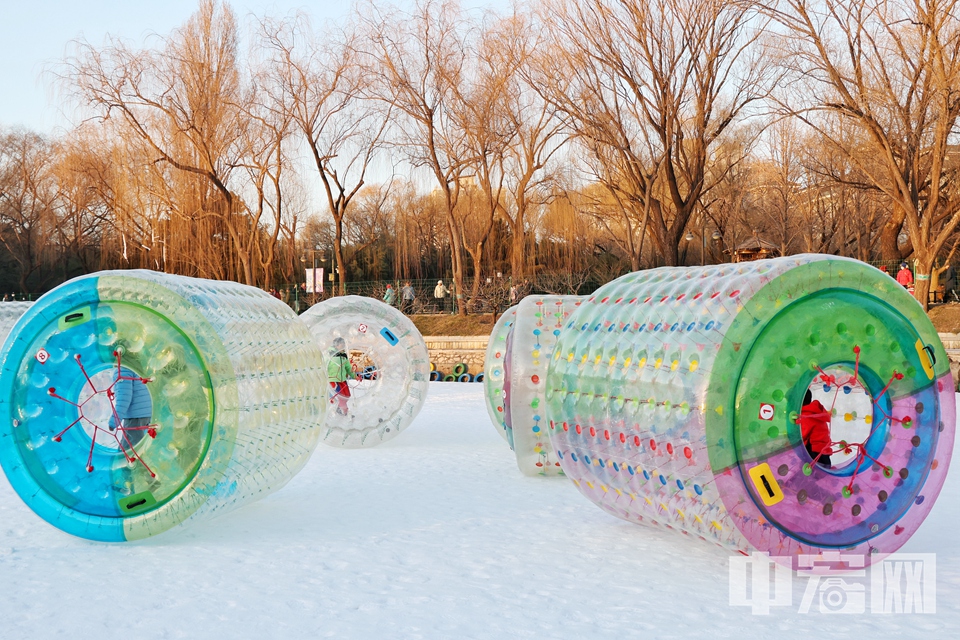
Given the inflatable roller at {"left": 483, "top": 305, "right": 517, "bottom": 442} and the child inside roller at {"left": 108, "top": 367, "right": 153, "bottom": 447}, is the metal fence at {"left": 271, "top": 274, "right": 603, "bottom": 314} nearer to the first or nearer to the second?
the inflatable roller at {"left": 483, "top": 305, "right": 517, "bottom": 442}

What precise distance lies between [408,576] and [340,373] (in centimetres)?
423

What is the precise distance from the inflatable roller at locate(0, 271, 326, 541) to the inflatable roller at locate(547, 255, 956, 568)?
6.82 ft

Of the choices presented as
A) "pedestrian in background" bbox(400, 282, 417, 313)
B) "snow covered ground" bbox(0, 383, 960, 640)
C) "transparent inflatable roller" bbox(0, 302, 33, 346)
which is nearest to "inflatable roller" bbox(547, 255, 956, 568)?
"snow covered ground" bbox(0, 383, 960, 640)

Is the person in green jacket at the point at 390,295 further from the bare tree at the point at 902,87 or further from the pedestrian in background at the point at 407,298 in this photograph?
the bare tree at the point at 902,87

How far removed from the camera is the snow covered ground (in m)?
3.41

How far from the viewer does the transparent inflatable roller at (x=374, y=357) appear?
26.7 ft

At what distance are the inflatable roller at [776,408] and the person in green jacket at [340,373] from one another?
13.5ft

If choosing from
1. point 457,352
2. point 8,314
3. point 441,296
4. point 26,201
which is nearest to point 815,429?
point 8,314

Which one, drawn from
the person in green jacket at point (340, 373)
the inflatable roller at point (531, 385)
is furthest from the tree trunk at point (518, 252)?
the inflatable roller at point (531, 385)

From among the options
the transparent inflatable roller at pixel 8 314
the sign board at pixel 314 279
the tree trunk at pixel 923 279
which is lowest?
the transparent inflatable roller at pixel 8 314

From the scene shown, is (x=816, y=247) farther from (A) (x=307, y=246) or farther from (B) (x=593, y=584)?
(B) (x=593, y=584)

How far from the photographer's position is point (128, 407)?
4688 mm

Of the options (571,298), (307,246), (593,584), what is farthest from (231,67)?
(593,584)

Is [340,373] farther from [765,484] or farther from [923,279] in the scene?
[923,279]
